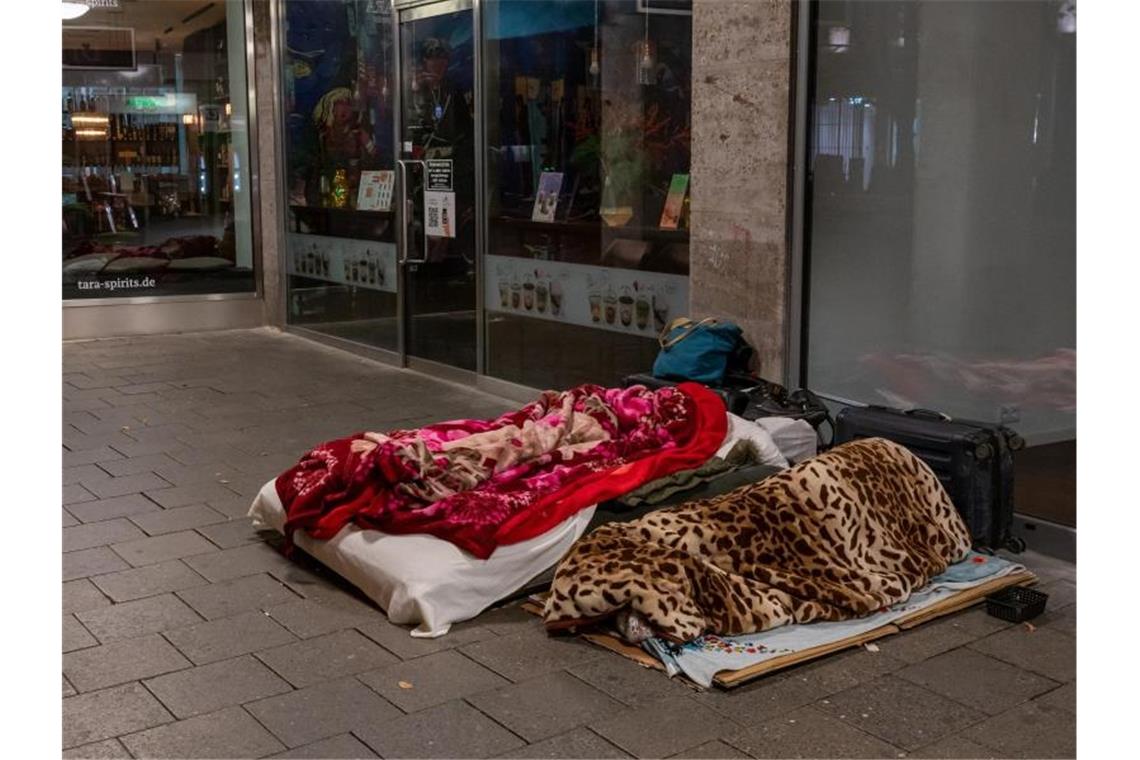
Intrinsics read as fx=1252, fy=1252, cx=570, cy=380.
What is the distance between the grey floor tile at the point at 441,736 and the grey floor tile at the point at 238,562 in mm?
1487

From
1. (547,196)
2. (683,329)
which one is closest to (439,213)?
(547,196)

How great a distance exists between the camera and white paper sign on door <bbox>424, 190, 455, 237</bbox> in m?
8.53

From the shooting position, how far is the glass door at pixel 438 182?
8297 mm

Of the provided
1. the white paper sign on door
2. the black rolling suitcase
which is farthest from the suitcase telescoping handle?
the white paper sign on door

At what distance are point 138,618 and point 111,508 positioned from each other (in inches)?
→ 57.6

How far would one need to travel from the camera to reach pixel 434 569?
419 centimetres

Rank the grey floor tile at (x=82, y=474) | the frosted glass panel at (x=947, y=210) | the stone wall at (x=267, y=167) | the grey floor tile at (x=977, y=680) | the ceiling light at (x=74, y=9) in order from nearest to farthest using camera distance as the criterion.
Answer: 1. the grey floor tile at (x=977, y=680)
2. the frosted glass panel at (x=947, y=210)
3. the grey floor tile at (x=82, y=474)
4. the ceiling light at (x=74, y=9)
5. the stone wall at (x=267, y=167)

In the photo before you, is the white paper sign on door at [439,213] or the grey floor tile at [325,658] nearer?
the grey floor tile at [325,658]

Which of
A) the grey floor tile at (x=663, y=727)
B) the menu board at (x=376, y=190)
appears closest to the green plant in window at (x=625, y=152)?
the menu board at (x=376, y=190)

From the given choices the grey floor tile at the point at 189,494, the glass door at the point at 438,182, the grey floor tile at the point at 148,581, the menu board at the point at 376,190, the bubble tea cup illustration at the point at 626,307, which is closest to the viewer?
the grey floor tile at the point at 148,581

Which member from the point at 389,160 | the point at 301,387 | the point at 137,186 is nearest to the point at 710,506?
the point at 301,387

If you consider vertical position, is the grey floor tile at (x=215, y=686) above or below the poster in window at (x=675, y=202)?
below

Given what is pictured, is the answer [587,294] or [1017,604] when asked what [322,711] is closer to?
[1017,604]

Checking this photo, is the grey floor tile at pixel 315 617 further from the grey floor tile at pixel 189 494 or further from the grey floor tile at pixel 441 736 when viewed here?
the grey floor tile at pixel 189 494
